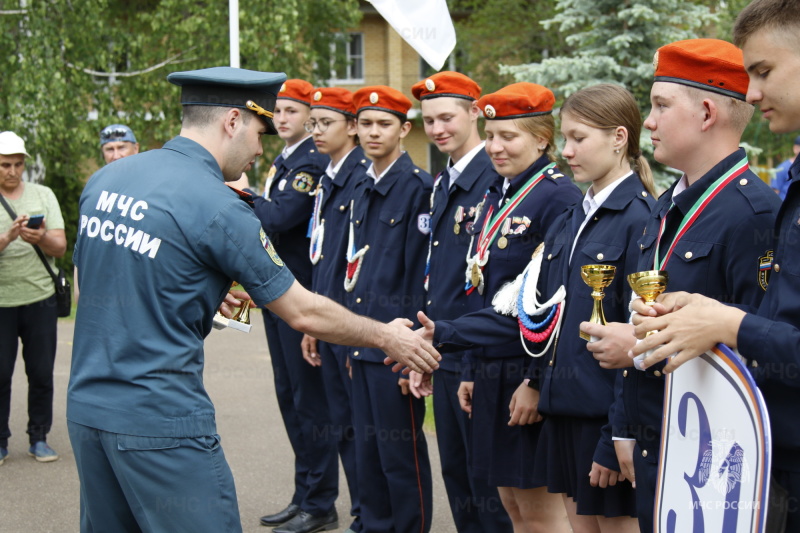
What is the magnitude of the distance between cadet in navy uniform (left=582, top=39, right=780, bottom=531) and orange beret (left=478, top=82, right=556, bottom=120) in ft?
3.97

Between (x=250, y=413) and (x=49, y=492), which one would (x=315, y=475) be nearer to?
(x=49, y=492)

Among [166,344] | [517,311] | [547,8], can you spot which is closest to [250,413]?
[517,311]

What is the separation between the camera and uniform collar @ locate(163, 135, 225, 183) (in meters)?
3.42

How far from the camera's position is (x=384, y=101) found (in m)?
5.57

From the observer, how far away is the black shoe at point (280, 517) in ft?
19.3

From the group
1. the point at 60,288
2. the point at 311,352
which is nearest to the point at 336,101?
the point at 311,352

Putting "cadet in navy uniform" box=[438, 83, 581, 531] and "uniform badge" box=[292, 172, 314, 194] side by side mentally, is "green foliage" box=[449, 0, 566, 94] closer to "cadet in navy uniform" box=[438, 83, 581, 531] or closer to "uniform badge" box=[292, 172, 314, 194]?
"uniform badge" box=[292, 172, 314, 194]

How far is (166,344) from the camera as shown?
3209mm

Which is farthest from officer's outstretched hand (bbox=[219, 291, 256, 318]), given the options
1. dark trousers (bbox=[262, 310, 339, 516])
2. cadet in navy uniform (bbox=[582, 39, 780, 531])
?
dark trousers (bbox=[262, 310, 339, 516])

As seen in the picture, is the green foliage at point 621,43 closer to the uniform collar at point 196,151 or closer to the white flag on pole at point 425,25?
the white flag on pole at point 425,25

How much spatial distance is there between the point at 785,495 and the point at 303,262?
169 inches

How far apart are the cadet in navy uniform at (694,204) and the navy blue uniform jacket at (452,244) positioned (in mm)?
1524

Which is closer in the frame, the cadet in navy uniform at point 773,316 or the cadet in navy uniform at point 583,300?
the cadet in navy uniform at point 773,316

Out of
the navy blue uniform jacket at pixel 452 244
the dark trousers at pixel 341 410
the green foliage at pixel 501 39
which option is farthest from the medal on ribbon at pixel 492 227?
the green foliage at pixel 501 39
